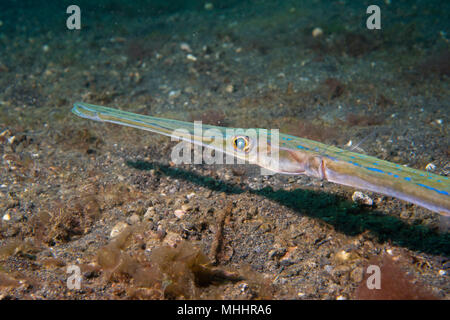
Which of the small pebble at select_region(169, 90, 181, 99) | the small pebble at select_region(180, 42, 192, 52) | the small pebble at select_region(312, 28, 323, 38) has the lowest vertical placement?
the small pebble at select_region(169, 90, 181, 99)

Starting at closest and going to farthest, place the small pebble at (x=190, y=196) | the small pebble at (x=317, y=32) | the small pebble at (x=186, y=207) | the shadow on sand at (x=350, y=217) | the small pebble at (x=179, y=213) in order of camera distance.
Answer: the shadow on sand at (x=350, y=217), the small pebble at (x=179, y=213), the small pebble at (x=186, y=207), the small pebble at (x=190, y=196), the small pebble at (x=317, y=32)

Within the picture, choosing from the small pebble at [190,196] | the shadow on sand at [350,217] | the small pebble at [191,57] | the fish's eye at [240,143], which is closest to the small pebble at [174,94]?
the small pebble at [191,57]

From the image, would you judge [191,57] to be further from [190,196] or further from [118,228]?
[118,228]

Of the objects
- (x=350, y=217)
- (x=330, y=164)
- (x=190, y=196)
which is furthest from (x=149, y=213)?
(x=350, y=217)

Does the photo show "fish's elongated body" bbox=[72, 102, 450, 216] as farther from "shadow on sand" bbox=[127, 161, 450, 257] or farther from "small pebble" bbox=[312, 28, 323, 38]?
"small pebble" bbox=[312, 28, 323, 38]

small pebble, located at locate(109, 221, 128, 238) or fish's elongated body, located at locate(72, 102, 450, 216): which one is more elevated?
fish's elongated body, located at locate(72, 102, 450, 216)

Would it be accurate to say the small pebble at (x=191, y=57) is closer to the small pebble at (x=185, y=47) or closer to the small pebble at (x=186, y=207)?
the small pebble at (x=185, y=47)

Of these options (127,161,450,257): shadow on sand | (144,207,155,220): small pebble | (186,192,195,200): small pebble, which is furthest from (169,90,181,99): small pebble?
(144,207,155,220): small pebble

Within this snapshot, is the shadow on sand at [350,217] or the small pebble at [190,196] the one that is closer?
the shadow on sand at [350,217]
